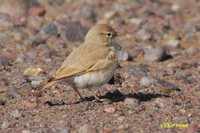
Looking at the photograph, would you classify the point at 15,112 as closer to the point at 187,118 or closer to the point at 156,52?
the point at 187,118

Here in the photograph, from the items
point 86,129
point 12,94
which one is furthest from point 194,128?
point 12,94

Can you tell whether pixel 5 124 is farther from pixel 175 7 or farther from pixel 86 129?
pixel 175 7

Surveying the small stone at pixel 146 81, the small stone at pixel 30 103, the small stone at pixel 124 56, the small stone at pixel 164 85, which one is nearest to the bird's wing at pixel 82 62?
the small stone at pixel 30 103

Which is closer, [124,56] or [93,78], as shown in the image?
[93,78]

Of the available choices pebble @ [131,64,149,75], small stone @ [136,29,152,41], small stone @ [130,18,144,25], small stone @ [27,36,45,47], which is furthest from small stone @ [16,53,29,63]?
small stone @ [130,18,144,25]

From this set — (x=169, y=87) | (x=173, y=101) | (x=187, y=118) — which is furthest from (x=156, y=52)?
(x=187, y=118)

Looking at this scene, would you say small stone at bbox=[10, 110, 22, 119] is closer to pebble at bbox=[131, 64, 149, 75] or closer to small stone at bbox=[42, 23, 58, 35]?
pebble at bbox=[131, 64, 149, 75]
